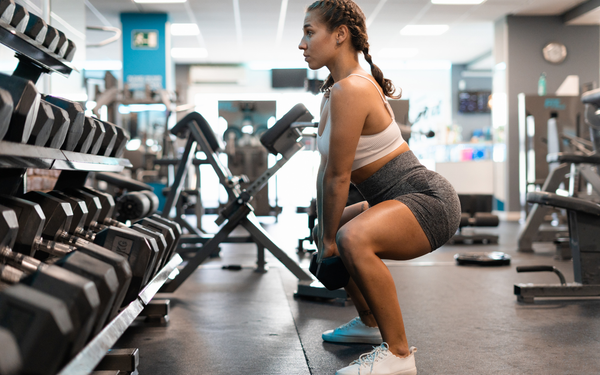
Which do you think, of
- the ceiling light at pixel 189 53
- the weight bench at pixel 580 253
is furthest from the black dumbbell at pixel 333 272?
the ceiling light at pixel 189 53

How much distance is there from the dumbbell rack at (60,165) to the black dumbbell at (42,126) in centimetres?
2

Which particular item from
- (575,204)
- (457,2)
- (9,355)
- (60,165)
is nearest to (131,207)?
(60,165)

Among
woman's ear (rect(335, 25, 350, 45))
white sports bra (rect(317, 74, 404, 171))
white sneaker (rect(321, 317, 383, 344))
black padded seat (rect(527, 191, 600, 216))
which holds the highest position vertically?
woman's ear (rect(335, 25, 350, 45))

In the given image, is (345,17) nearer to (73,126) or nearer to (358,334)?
(73,126)

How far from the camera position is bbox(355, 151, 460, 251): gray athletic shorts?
1.43 metres

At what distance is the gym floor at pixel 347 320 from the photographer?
1.58 m

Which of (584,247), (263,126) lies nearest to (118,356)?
(584,247)

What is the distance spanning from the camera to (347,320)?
2135 mm

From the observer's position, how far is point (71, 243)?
147cm

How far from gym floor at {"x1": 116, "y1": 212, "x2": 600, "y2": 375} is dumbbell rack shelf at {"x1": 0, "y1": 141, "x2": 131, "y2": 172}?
25.8 inches

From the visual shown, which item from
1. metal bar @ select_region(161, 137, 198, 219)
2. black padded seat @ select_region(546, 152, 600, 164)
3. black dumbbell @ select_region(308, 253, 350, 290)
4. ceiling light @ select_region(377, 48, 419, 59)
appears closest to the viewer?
black dumbbell @ select_region(308, 253, 350, 290)

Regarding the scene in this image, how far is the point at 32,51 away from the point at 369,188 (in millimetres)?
1166

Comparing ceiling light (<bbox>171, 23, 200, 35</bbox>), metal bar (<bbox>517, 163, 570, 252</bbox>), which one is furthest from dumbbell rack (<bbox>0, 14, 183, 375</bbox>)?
ceiling light (<bbox>171, 23, 200, 35</bbox>)

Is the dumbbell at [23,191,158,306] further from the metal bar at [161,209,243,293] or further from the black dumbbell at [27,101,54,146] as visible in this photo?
the metal bar at [161,209,243,293]
